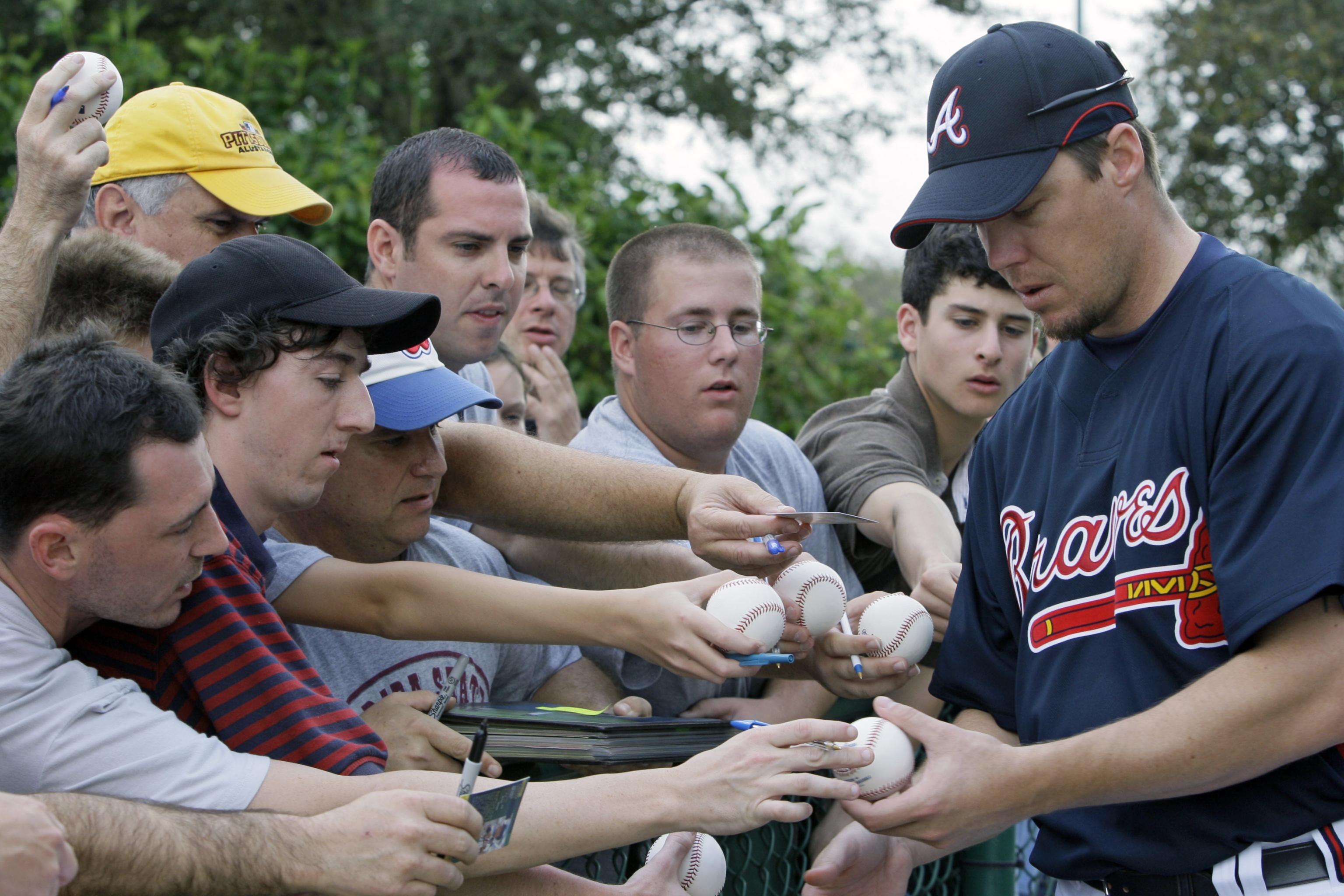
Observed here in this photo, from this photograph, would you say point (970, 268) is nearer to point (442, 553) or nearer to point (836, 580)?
point (836, 580)

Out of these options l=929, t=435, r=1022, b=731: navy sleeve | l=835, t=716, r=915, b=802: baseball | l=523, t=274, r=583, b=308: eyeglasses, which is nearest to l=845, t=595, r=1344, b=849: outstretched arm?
l=835, t=716, r=915, b=802: baseball

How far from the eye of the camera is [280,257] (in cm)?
293

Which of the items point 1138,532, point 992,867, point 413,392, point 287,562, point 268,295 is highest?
point 268,295

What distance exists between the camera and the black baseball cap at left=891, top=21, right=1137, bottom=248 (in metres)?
2.66

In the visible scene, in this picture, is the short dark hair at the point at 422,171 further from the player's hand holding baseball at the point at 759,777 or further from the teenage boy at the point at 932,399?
the player's hand holding baseball at the point at 759,777

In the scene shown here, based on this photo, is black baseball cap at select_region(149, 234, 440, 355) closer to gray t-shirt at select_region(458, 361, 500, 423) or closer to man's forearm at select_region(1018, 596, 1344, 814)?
gray t-shirt at select_region(458, 361, 500, 423)

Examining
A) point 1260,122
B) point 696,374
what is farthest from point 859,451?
point 1260,122

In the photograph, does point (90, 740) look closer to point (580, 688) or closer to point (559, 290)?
point (580, 688)

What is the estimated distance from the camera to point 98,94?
10.7 feet

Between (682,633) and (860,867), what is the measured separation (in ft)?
2.34

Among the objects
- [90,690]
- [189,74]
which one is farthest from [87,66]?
[189,74]

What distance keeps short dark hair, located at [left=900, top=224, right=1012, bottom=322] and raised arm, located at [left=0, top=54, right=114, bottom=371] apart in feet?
8.76

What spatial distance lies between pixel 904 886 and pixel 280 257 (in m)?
2.13

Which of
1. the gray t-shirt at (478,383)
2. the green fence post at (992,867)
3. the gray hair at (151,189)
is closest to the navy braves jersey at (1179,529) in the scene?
the green fence post at (992,867)
